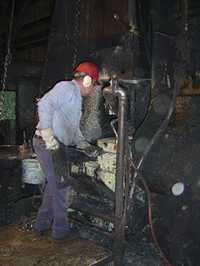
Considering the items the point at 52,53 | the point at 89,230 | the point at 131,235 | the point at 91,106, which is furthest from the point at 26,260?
the point at 52,53

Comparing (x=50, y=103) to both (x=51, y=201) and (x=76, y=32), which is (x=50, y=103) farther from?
(x=76, y=32)

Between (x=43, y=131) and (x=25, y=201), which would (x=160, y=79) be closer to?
(x=43, y=131)

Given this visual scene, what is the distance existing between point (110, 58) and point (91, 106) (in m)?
0.65

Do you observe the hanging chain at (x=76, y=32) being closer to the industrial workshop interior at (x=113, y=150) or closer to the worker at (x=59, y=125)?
the industrial workshop interior at (x=113, y=150)

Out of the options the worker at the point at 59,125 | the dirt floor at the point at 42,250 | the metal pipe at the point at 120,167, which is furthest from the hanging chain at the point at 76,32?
the dirt floor at the point at 42,250

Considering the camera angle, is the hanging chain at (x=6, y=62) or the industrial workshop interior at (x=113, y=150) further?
the hanging chain at (x=6, y=62)

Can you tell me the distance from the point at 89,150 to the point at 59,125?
0.49 metres

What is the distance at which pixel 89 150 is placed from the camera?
338cm

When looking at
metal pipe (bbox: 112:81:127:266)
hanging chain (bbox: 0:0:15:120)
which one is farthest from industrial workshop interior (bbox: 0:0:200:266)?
hanging chain (bbox: 0:0:15:120)

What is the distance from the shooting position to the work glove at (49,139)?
9.43 ft

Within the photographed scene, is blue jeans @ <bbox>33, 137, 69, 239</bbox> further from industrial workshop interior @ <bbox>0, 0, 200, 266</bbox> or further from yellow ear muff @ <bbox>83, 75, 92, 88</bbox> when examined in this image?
yellow ear muff @ <bbox>83, 75, 92, 88</bbox>

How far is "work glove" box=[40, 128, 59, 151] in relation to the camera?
2.88 m

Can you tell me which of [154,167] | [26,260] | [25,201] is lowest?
[26,260]

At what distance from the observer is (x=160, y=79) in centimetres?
376
